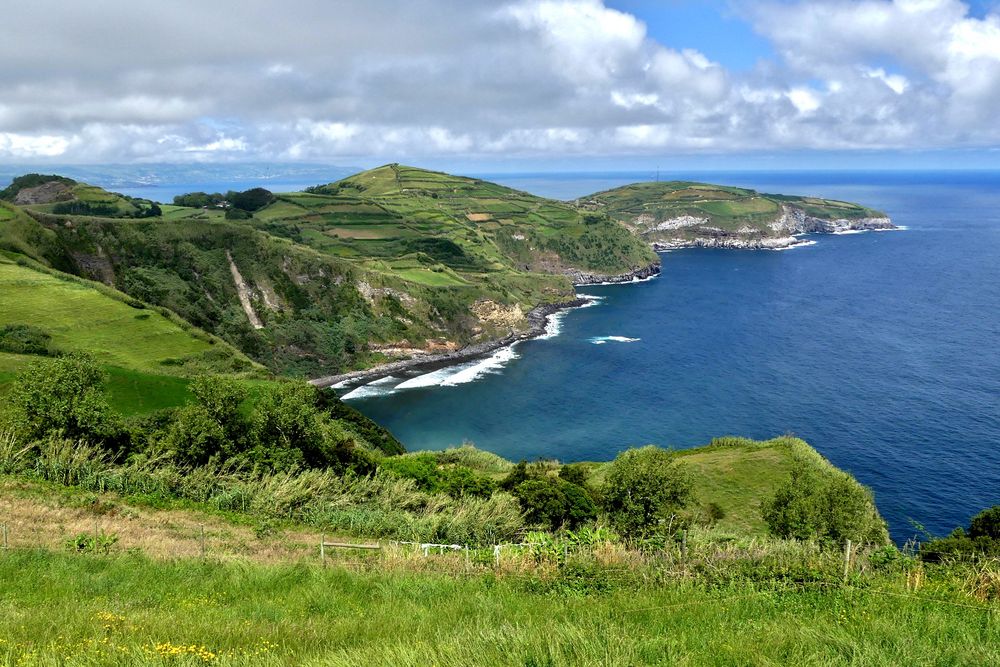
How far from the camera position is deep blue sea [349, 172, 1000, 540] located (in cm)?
7275

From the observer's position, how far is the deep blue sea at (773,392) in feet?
239

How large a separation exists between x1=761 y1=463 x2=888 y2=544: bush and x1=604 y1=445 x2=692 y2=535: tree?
18.5 ft

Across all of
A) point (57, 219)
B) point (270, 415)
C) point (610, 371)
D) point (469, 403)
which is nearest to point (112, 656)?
point (270, 415)

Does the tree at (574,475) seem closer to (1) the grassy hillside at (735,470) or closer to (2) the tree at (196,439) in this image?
(1) the grassy hillside at (735,470)

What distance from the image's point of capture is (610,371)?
113m

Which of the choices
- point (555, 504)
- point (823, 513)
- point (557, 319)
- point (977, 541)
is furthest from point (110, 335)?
point (557, 319)

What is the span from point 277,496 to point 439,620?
2202 centimetres

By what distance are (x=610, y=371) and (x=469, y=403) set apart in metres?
28.7

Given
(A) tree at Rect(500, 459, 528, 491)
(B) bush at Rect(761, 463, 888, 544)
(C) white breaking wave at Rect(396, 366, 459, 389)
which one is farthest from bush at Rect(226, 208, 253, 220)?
(B) bush at Rect(761, 463, 888, 544)

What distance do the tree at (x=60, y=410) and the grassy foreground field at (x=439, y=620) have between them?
68.9 ft

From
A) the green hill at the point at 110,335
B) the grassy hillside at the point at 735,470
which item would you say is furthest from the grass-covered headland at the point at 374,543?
the green hill at the point at 110,335

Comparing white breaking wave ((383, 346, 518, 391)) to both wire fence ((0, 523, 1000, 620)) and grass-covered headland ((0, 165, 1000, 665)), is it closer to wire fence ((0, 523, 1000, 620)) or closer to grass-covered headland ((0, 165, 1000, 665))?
grass-covered headland ((0, 165, 1000, 665))

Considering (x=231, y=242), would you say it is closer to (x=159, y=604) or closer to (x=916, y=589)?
(x=159, y=604)

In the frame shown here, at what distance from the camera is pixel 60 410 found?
36.8 m
